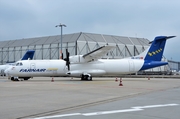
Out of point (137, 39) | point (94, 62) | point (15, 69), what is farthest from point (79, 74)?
point (137, 39)

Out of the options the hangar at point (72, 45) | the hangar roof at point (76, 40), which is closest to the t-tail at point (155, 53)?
the hangar at point (72, 45)

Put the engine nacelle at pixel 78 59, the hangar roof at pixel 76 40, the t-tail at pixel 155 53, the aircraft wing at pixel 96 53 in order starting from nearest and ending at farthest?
the aircraft wing at pixel 96 53, the engine nacelle at pixel 78 59, the t-tail at pixel 155 53, the hangar roof at pixel 76 40

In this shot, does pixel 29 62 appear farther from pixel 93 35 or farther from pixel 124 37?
pixel 124 37

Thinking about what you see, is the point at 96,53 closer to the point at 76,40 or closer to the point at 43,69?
the point at 43,69

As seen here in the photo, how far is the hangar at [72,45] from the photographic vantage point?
223 feet

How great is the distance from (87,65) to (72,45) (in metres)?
35.2

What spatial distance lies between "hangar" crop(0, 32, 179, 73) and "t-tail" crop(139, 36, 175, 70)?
34780mm

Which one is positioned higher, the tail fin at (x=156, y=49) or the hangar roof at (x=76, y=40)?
the hangar roof at (x=76, y=40)

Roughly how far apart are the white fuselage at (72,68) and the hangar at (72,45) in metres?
33.9

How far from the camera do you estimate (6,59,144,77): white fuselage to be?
31188 mm

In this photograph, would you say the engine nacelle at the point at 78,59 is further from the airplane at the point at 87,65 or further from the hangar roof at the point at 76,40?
the hangar roof at the point at 76,40

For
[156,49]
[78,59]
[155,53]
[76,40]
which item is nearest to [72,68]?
[78,59]

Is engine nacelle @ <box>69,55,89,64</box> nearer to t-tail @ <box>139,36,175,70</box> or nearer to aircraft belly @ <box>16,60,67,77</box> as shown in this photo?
aircraft belly @ <box>16,60,67,77</box>

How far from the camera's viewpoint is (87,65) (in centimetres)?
3222
